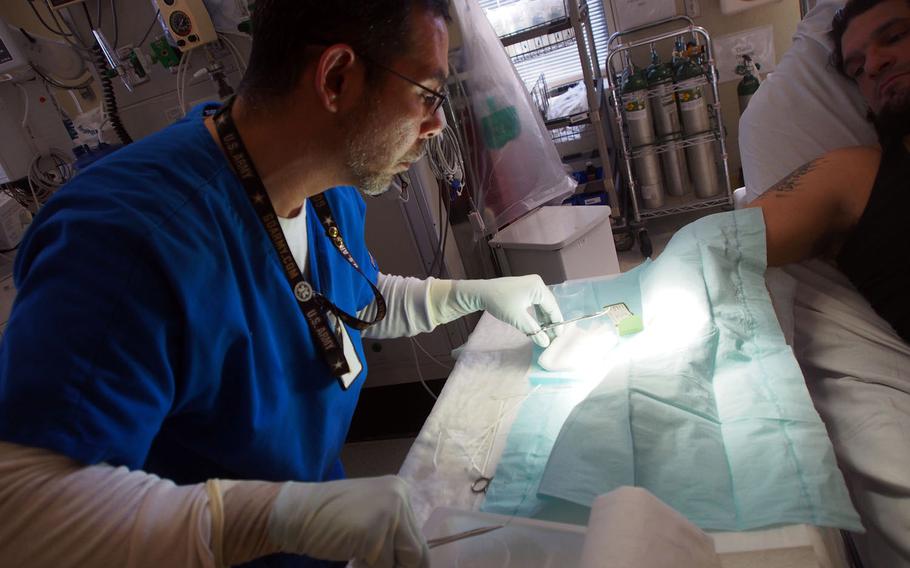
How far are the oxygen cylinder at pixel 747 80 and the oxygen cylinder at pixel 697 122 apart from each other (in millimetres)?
229

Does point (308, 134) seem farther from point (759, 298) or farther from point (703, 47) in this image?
point (703, 47)

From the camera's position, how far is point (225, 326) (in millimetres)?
812

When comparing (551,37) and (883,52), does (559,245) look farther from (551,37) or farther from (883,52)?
(551,37)

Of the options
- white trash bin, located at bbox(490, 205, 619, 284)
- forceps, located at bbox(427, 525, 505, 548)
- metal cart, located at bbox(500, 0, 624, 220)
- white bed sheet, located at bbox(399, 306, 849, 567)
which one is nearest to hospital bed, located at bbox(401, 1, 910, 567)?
white bed sheet, located at bbox(399, 306, 849, 567)

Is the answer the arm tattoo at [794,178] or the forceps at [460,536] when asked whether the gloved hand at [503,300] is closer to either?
the forceps at [460,536]

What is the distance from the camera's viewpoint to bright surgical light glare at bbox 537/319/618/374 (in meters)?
1.14

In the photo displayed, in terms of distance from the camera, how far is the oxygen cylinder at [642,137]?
106 inches

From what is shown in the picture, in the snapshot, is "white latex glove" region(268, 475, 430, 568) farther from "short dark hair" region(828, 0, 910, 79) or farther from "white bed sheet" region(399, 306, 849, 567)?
"short dark hair" region(828, 0, 910, 79)

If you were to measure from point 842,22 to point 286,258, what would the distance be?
169cm

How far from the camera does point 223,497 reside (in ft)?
2.29

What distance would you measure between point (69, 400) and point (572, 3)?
2.33m

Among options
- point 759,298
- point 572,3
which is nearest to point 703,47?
point 572,3

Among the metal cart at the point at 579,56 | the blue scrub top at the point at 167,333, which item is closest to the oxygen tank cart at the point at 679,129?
the metal cart at the point at 579,56

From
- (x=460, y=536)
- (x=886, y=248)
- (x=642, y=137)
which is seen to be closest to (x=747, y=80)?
(x=642, y=137)
